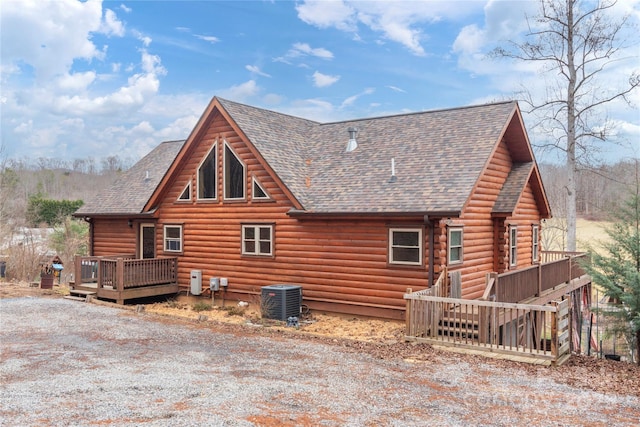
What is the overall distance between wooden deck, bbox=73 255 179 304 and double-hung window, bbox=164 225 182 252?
0.49m

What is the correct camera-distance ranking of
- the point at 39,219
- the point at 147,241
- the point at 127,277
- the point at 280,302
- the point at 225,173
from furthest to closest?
the point at 39,219 → the point at 147,241 → the point at 225,173 → the point at 127,277 → the point at 280,302

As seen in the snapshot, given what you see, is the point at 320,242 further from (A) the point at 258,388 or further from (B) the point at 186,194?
(A) the point at 258,388

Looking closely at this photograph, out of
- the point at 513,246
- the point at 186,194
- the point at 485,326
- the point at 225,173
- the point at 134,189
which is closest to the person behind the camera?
the point at 485,326

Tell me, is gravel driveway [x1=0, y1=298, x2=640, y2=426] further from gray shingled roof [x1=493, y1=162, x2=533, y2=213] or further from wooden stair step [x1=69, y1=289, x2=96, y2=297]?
gray shingled roof [x1=493, y1=162, x2=533, y2=213]

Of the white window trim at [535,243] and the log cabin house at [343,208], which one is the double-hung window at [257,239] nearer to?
the log cabin house at [343,208]

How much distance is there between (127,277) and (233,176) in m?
5.02

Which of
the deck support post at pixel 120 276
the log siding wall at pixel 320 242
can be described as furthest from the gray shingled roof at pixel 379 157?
the deck support post at pixel 120 276

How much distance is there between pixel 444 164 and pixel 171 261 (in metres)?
10.5

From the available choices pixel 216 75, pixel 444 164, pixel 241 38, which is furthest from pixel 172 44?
pixel 444 164

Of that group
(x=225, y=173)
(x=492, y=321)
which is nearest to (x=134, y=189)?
(x=225, y=173)

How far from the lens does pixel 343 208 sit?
15531mm

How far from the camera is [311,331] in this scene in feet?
47.0

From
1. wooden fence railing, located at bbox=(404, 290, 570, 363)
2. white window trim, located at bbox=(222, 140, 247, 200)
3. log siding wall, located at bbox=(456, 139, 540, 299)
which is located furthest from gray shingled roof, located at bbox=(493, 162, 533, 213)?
white window trim, located at bbox=(222, 140, 247, 200)

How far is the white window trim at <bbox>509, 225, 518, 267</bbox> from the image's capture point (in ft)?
58.6
